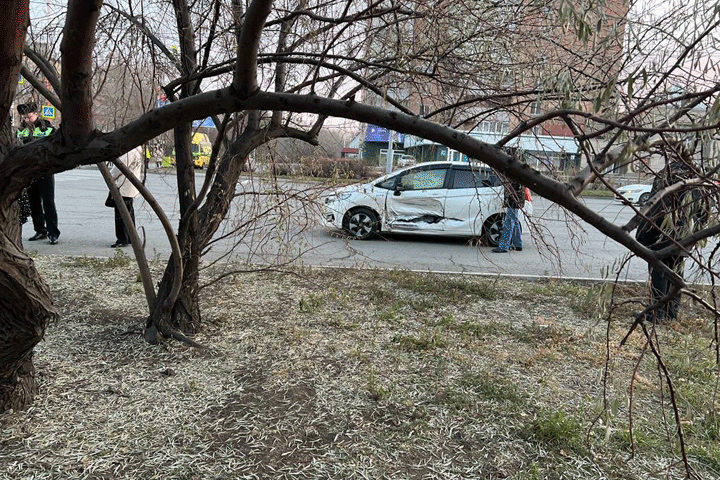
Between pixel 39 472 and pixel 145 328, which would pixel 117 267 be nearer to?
pixel 145 328

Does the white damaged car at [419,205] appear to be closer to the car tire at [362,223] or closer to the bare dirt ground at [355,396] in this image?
the car tire at [362,223]

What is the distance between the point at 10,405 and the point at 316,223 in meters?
2.50

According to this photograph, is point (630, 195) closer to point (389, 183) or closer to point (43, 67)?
point (389, 183)

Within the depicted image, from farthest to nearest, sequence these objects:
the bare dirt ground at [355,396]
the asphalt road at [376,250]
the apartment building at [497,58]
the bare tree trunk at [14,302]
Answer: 1. the asphalt road at [376,250]
2. the apartment building at [497,58]
3. the bare dirt ground at [355,396]
4. the bare tree trunk at [14,302]

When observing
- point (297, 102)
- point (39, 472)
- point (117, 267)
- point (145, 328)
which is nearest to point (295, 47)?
point (297, 102)

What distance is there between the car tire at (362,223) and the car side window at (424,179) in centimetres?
91

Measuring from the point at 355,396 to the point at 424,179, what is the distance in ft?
24.1

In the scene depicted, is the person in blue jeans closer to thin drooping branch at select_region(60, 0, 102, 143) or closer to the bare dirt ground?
the bare dirt ground

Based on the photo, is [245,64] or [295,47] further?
[295,47]

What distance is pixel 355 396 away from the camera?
360 cm

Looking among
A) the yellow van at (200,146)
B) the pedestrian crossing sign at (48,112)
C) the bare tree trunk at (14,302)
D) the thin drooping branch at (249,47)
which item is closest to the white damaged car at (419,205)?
the yellow van at (200,146)

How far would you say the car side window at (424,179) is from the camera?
10.4 metres

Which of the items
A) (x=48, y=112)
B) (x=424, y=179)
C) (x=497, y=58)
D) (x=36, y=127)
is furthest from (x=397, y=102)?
(x=424, y=179)

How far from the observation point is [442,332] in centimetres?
495
